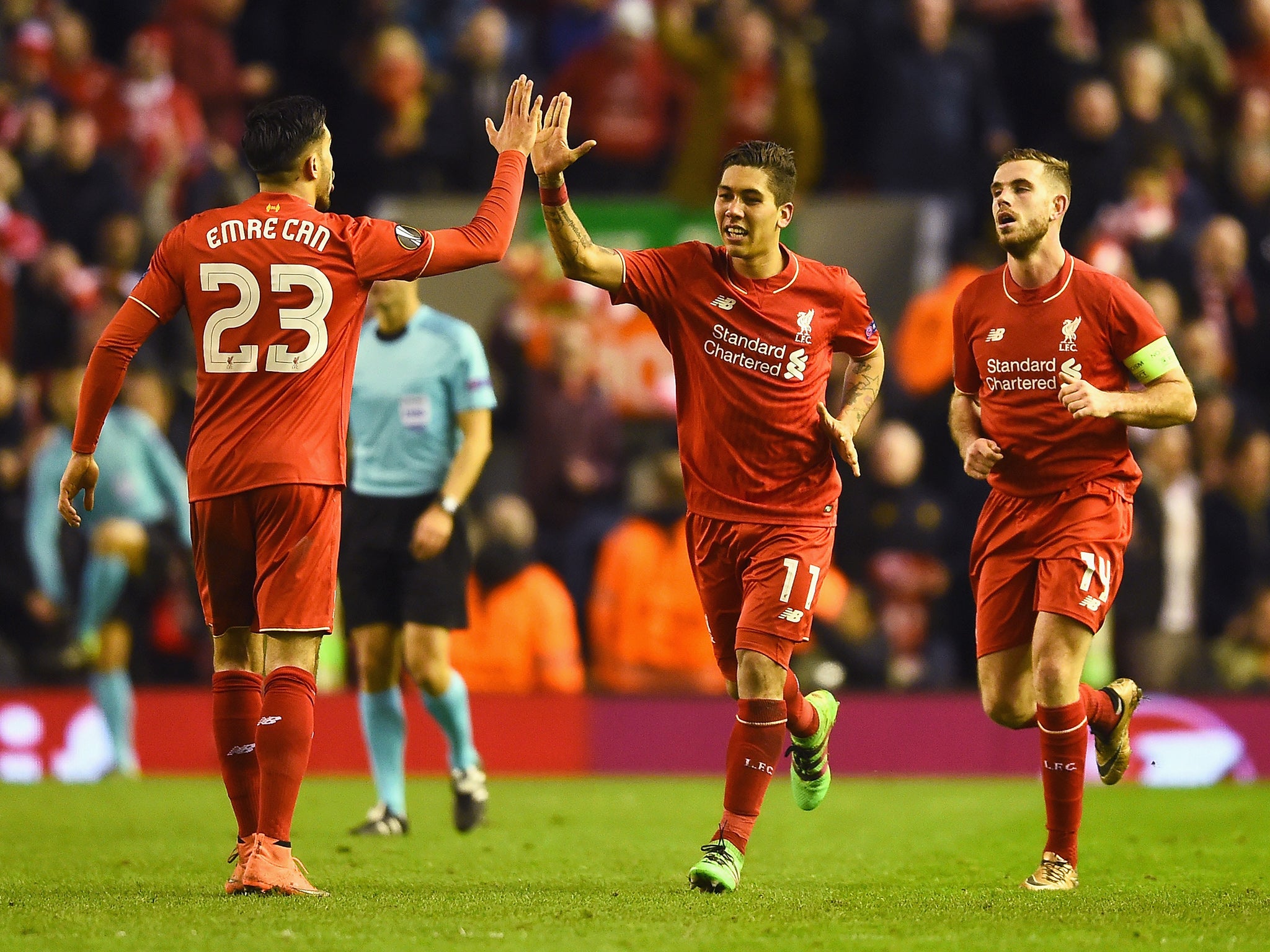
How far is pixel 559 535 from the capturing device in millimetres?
13422

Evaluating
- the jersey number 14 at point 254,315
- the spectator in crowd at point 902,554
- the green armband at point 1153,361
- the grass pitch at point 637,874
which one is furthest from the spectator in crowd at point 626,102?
the jersey number 14 at point 254,315

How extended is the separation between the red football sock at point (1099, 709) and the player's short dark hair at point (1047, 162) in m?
1.87

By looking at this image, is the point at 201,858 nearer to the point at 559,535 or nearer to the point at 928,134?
the point at 559,535

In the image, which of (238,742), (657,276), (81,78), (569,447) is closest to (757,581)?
(657,276)

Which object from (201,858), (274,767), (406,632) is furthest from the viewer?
(406,632)

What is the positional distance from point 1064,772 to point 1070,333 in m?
1.58

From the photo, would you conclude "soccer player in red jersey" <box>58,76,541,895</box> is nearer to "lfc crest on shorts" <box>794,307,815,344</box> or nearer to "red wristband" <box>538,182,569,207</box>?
"red wristband" <box>538,182,569,207</box>

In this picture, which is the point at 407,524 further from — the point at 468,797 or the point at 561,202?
the point at 561,202

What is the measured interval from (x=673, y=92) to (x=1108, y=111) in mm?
3481

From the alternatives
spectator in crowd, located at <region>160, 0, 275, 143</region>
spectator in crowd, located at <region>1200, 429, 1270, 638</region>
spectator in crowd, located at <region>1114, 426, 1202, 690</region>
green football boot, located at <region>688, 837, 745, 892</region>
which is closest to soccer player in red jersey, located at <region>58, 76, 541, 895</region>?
green football boot, located at <region>688, 837, 745, 892</region>

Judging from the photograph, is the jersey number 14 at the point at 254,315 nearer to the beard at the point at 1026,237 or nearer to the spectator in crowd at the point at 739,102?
the beard at the point at 1026,237

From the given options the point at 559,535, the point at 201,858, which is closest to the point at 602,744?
the point at 559,535

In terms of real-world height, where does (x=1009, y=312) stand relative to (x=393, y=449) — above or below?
above

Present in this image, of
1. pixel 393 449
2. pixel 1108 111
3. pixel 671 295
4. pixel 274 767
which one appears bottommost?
pixel 274 767
